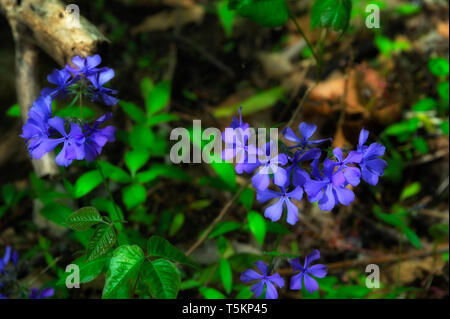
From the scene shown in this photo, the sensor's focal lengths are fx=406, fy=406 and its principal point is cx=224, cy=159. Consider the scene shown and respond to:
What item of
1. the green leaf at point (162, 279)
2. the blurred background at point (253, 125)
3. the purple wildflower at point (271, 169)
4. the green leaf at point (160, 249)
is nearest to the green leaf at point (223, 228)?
the blurred background at point (253, 125)

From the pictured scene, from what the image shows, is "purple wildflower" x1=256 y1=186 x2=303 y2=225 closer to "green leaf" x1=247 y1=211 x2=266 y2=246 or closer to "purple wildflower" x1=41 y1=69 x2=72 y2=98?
"green leaf" x1=247 y1=211 x2=266 y2=246

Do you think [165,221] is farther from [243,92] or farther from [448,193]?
[448,193]

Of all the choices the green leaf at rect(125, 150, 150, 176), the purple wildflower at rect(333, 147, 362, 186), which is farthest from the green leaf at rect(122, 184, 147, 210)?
the purple wildflower at rect(333, 147, 362, 186)

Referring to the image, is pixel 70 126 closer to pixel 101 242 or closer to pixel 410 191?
pixel 101 242

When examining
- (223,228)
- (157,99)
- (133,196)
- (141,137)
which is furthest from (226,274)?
(157,99)

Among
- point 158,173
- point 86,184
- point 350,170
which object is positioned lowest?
point 350,170

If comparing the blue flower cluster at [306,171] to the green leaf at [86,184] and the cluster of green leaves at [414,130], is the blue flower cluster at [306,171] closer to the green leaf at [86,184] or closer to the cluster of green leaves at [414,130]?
the green leaf at [86,184]

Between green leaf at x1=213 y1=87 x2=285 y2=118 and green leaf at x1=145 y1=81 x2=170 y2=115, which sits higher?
green leaf at x1=213 y1=87 x2=285 y2=118
